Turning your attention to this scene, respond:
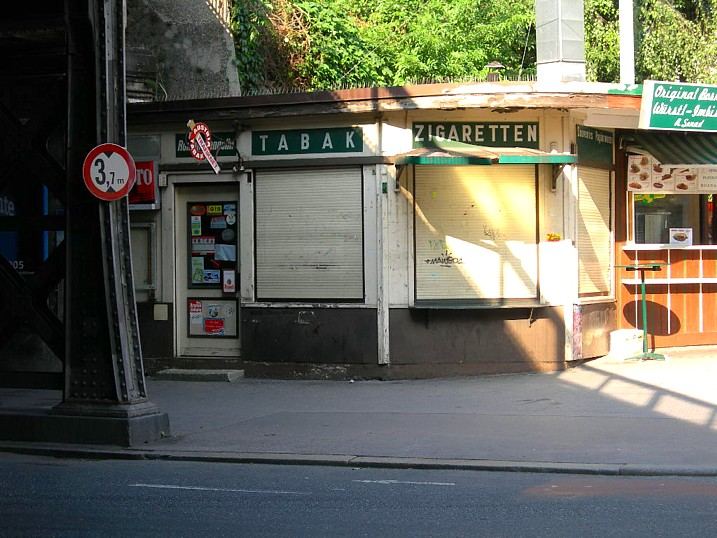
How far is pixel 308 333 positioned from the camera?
48.9ft

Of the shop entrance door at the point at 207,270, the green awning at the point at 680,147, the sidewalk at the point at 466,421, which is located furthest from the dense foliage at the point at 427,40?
the sidewalk at the point at 466,421

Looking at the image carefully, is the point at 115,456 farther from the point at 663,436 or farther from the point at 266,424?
the point at 663,436

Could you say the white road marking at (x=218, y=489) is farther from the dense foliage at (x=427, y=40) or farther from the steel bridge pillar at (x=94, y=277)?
the dense foliage at (x=427, y=40)

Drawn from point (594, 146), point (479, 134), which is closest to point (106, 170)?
point (479, 134)

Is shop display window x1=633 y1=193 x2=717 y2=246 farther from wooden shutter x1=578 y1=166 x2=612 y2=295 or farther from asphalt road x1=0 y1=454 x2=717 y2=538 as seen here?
asphalt road x1=0 y1=454 x2=717 y2=538

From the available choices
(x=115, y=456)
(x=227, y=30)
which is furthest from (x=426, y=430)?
(x=227, y=30)

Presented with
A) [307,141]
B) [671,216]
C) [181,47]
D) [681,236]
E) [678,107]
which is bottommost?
[681,236]

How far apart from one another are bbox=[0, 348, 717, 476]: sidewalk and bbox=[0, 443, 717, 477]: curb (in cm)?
1

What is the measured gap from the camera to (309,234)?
14.9 metres

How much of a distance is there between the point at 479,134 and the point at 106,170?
610 cm

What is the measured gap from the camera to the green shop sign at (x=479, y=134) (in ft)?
47.8

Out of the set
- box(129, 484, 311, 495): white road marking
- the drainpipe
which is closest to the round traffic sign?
box(129, 484, 311, 495): white road marking

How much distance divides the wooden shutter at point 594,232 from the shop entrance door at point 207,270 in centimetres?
517

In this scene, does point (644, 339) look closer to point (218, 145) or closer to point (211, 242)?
point (211, 242)
